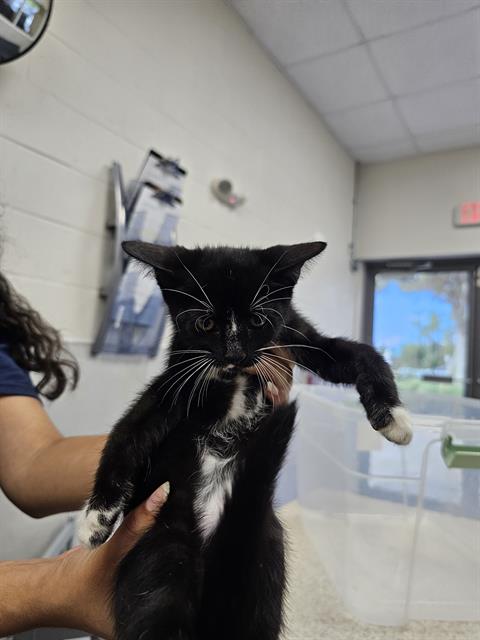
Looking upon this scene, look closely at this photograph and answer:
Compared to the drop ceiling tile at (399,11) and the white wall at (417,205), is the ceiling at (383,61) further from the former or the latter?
the white wall at (417,205)

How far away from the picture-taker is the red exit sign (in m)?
3.01

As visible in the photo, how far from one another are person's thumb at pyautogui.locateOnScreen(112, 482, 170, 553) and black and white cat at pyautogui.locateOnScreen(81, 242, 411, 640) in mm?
11

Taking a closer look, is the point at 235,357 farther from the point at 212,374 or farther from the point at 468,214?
the point at 468,214

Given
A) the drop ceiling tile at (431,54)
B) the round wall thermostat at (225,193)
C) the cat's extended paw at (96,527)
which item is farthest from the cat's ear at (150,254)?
the drop ceiling tile at (431,54)

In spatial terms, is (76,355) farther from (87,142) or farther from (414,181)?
(414,181)

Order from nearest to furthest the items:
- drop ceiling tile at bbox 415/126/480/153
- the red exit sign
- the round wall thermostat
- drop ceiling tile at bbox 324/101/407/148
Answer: the round wall thermostat → drop ceiling tile at bbox 324/101/407/148 → drop ceiling tile at bbox 415/126/480/153 → the red exit sign

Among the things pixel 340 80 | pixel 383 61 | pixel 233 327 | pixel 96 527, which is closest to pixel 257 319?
pixel 233 327

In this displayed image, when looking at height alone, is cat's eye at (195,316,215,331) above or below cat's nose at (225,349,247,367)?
above

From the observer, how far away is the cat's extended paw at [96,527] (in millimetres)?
560

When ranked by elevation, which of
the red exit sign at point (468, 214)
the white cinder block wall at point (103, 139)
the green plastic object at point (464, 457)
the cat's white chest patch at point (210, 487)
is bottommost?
the cat's white chest patch at point (210, 487)

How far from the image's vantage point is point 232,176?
6.28 ft

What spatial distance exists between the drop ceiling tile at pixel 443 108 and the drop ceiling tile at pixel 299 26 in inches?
25.2

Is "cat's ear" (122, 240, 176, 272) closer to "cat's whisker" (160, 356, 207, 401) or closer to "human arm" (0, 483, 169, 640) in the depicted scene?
"cat's whisker" (160, 356, 207, 401)

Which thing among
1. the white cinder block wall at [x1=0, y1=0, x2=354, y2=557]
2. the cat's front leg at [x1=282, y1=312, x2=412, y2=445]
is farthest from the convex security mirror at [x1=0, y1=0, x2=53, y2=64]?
the cat's front leg at [x1=282, y1=312, x2=412, y2=445]
